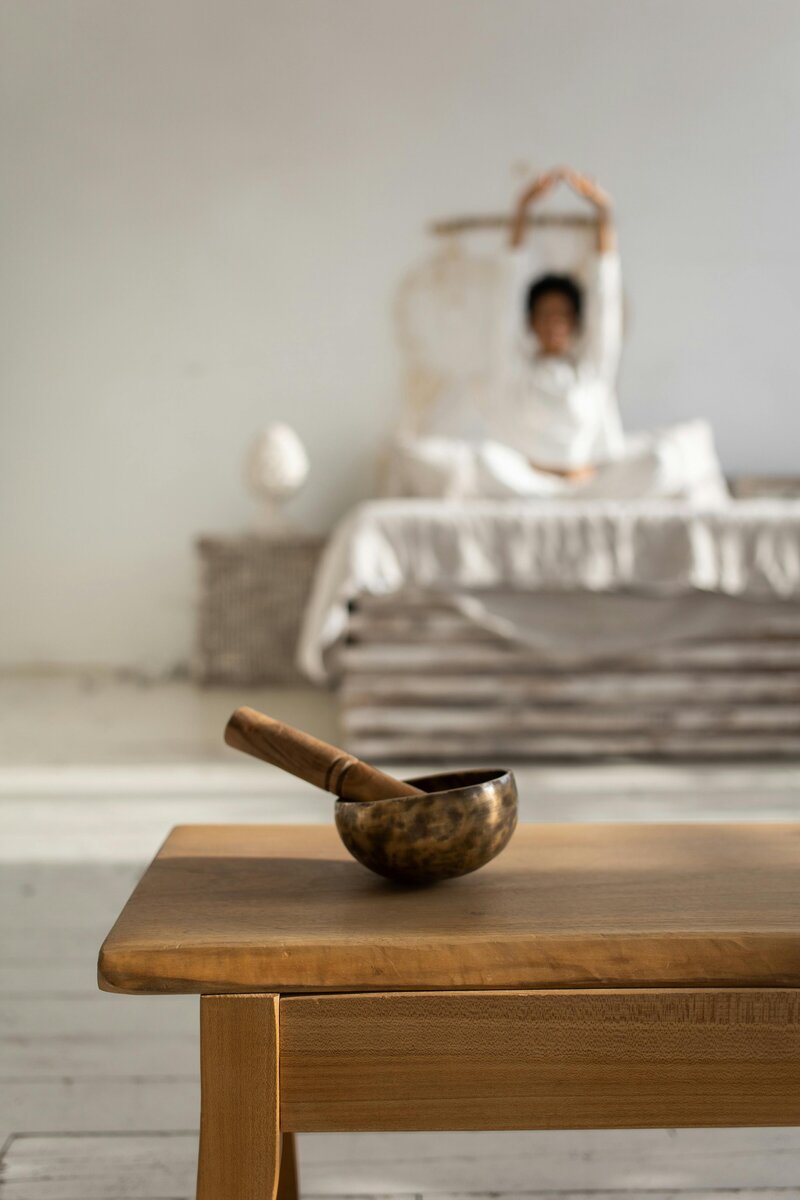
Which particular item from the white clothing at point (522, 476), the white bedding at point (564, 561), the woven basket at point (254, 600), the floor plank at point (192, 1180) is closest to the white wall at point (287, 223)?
the white clothing at point (522, 476)

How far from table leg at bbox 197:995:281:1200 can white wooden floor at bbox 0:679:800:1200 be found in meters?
0.36

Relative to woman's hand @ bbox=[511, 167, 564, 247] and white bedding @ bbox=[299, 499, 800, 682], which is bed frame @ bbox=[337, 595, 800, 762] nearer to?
white bedding @ bbox=[299, 499, 800, 682]

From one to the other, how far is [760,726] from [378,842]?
7.16 feet

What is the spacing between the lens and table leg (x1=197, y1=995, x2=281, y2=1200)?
2.25 ft

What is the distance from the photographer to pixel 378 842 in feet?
2.62

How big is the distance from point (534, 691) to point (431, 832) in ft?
6.54

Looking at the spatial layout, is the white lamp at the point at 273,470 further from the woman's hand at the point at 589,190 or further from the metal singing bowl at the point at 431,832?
the metal singing bowl at the point at 431,832

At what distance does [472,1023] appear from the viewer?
2.27 ft

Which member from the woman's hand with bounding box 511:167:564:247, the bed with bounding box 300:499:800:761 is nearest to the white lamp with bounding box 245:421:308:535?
the woman's hand with bounding box 511:167:564:247

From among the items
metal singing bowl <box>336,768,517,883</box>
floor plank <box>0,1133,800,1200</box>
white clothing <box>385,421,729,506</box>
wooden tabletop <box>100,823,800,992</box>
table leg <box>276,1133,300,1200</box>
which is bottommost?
floor plank <box>0,1133,800,1200</box>

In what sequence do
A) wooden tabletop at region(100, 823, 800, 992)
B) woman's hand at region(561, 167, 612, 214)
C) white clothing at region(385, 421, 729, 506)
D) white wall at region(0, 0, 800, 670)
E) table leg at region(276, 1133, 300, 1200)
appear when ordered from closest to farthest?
wooden tabletop at region(100, 823, 800, 992), table leg at region(276, 1133, 300, 1200), white clothing at region(385, 421, 729, 506), woman's hand at region(561, 167, 612, 214), white wall at region(0, 0, 800, 670)

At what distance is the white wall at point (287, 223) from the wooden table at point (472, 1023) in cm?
394

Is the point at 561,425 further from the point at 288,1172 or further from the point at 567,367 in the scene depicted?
the point at 288,1172

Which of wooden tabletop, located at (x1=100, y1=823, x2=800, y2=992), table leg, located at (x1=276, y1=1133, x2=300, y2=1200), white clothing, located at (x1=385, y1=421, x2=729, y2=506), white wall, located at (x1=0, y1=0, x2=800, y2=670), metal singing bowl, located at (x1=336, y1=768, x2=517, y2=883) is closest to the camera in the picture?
wooden tabletop, located at (x1=100, y1=823, x2=800, y2=992)
